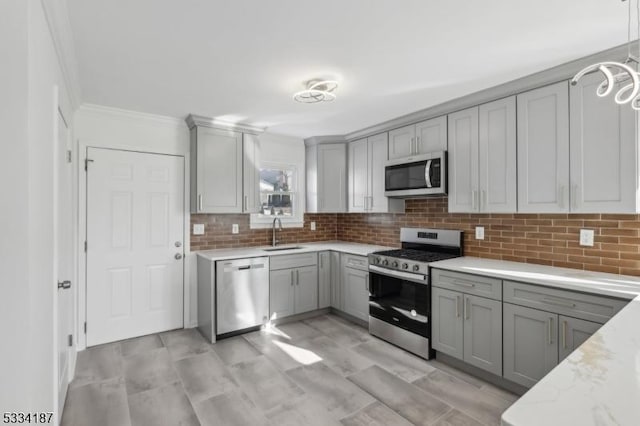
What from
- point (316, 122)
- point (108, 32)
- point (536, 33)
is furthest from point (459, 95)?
point (108, 32)

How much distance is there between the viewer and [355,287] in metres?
3.81

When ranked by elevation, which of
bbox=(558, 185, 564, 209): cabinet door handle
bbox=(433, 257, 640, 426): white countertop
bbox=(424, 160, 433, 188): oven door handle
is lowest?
bbox=(433, 257, 640, 426): white countertop

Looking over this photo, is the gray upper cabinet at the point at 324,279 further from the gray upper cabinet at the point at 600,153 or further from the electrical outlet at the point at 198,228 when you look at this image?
the gray upper cabinet at the point at 600,153

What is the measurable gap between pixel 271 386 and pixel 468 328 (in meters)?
1.63

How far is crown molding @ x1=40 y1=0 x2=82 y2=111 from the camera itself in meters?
1.57

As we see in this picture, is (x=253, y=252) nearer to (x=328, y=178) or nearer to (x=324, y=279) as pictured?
(x=324, y=279)

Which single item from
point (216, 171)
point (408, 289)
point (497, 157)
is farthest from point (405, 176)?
point (216, 171)

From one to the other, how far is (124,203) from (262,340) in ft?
6.60

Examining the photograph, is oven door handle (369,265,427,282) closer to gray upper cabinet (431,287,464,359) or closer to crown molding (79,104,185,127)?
gray upper cabinet (431,287,464,359)

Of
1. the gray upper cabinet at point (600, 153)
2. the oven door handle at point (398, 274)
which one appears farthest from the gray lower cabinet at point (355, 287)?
the gray upper cabinet at point (600, 153)

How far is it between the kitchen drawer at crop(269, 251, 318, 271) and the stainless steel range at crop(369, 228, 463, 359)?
825 millimetres

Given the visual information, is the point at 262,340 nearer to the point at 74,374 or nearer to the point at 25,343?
the point at 74,374

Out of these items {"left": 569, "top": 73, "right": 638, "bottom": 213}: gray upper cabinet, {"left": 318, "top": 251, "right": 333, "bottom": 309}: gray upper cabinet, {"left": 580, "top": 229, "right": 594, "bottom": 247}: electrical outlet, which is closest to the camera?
{"left": 569, "top": 73, "right": 638, "bottom": 213}: gray upper cabinet

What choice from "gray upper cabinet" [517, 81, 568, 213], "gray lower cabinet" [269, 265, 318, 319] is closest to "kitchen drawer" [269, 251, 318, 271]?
"gray lower cabinet" [269, 265, 318, 319]
